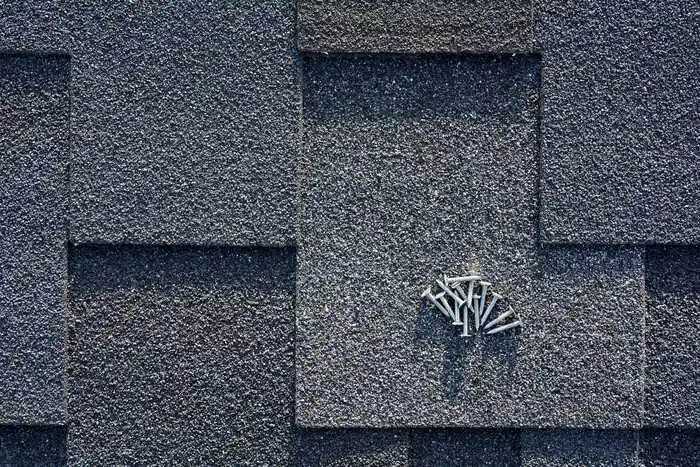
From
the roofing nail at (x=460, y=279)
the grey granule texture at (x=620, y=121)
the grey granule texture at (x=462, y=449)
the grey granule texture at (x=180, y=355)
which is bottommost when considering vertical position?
the grey granule texture at (x=462, y=449)

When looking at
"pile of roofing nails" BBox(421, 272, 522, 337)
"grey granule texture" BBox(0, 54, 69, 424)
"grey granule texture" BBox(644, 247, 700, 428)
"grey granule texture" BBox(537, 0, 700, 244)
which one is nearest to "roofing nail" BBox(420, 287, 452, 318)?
"pile of roofing nails" BBox(421, 272, 522, 337)

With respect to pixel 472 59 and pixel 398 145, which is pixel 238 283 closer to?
pixel 398 145

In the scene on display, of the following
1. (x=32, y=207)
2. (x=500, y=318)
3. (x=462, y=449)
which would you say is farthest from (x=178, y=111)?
(x=462, y=449)

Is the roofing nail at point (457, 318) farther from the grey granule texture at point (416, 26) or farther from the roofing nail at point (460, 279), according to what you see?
the grey granule texture at point (416, 26)

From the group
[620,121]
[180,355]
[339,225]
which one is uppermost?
[620,121]

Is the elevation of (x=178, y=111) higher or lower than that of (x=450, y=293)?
higher

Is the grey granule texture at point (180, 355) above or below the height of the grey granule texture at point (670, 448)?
above

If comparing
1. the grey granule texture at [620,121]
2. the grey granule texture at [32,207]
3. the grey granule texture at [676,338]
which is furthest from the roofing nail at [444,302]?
the grey granule texture at [32,207]

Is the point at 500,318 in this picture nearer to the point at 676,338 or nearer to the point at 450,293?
the point at 450,293
